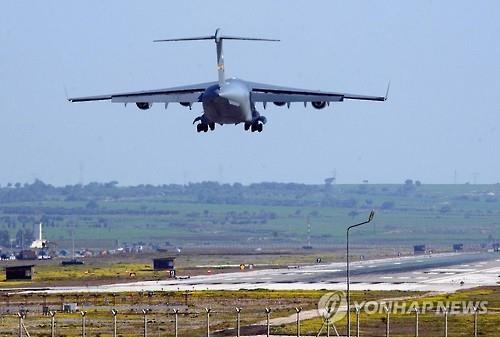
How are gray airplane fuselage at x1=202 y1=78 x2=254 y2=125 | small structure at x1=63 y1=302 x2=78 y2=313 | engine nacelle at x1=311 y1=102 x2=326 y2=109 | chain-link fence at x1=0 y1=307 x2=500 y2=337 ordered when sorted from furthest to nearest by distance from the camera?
1. small structure at x1=63 y1=302 x2=78 y2=313
2. engine nacelle at x1=311 y1=102 x2=326 y2=109
3. gray airplane fuselage at x1=202 y1=78 x2=254 y2=125
4. chain-link fence at x1=0 y1=307 x2=500 y2=337

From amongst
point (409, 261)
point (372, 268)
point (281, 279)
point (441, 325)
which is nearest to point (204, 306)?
point (441, 325)

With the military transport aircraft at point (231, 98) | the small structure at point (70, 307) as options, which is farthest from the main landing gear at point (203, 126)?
the small structure at point (70, 307)

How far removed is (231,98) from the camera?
Answer: 99.3m

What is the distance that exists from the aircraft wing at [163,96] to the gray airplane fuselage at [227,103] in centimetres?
301

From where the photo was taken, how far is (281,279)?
153125 millimetres

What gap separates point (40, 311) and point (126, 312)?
23.3 ft

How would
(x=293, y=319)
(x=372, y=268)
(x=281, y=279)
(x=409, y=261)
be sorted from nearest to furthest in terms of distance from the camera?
(x=293, y=319)
(x=281, y=279)
(x=372, y=268)
(x=409, y=261)

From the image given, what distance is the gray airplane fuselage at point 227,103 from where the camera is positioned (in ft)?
325

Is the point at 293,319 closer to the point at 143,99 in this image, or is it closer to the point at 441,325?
the point at 441,325

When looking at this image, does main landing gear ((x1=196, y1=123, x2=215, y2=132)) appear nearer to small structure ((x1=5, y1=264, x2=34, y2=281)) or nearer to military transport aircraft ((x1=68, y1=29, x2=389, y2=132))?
military transport aircraft ((x1=68, y1=29, x2=389, y2=132))

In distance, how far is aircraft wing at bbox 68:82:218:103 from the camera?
104312 mm

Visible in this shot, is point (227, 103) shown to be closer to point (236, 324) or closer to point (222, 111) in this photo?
point (222, 111)

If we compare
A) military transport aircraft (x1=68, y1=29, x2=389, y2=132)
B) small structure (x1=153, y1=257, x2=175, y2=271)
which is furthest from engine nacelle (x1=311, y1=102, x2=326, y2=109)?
small structure (x1=153, y1=257, x2=175, y2=271)

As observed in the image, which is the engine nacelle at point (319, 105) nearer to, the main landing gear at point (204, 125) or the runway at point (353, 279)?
the main landing gear at point (204, 125)
